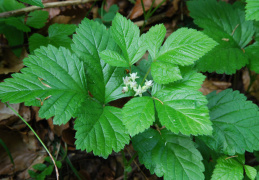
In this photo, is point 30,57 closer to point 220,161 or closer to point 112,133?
point 112,133

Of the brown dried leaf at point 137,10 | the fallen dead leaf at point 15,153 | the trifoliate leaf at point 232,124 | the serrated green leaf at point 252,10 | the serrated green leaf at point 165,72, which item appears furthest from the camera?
the brown dried leaf at point 137,10

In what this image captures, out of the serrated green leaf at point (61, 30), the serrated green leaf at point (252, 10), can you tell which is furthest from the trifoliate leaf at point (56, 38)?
the serrated green leaf at point (252, 10)

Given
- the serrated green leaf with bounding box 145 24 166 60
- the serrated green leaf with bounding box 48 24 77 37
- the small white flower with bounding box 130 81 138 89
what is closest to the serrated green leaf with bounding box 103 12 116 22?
the serrated green leaf with bounding box 48 24 77 37

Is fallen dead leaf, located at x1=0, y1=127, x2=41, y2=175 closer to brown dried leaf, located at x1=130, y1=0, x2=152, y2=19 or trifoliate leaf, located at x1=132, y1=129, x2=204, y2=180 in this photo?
trifoliate leaf, located at x1=132, y1=129, x2=204, y2=180

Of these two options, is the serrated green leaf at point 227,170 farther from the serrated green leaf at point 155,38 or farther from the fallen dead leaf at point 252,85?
the fallen dead leaf at point 252,85

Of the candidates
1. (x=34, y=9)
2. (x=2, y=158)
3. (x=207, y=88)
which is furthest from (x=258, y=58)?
(x=2, y=158)

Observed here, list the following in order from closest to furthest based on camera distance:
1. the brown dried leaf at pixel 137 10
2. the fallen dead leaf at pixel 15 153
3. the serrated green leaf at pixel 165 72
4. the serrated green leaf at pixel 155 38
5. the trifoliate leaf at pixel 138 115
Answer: the trifoliate leaf at pixel 138 115 < the serrated green leaf at pixel 165 72 < the serrated green leaf at pixel 155 38 < the fallen dead leaf at pixel 15 153 < the brown dried leaf at pixel 137 10

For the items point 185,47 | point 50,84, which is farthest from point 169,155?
point 50,84

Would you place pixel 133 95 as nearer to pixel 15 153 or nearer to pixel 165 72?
pixel 165 72
